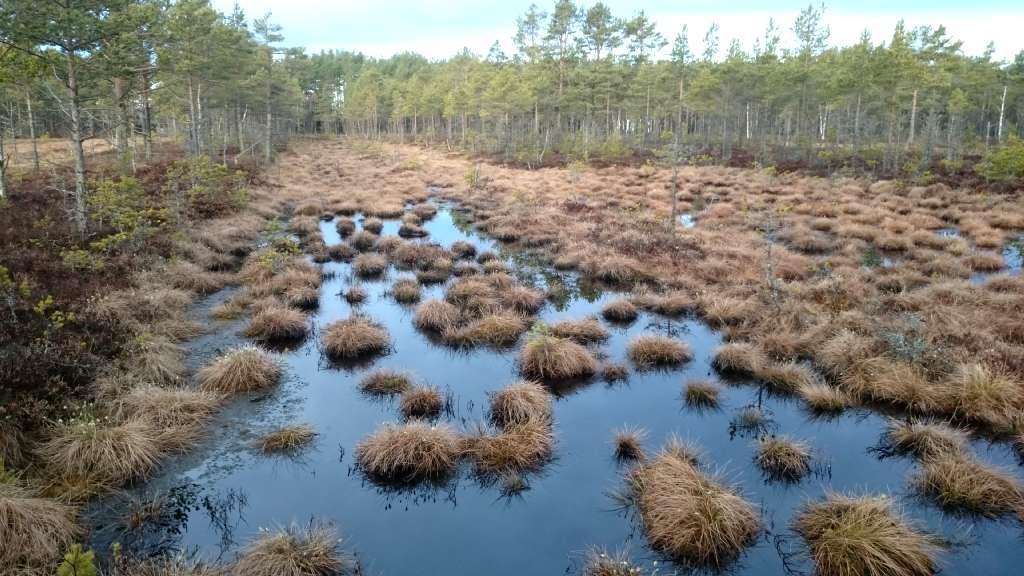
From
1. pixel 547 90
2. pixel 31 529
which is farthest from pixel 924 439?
pixel 547 90

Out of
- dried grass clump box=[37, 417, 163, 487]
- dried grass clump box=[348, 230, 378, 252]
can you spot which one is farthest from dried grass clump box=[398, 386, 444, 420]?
dried grass clump box=[348, 230, 378, 252]

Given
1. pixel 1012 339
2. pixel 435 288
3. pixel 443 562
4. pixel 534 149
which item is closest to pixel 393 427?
pixel 443 562

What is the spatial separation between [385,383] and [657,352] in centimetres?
605

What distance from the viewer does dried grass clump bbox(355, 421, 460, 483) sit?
8570 millimetres

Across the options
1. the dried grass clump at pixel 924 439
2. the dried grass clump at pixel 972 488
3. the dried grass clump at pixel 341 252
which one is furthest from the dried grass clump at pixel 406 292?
the dried grass clump at pixel 972 488

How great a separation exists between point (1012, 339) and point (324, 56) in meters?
132

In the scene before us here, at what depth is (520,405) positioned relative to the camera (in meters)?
10.1

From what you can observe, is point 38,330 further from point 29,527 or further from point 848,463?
point 848,463

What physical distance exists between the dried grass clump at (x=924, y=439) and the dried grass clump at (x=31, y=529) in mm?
11751

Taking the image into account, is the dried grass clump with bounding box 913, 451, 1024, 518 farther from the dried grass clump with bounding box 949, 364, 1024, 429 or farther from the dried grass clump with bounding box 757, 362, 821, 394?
the dried grass clump with bounding box 757, 362, 821, 394

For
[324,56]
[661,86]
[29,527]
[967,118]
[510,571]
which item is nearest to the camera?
[29,527]

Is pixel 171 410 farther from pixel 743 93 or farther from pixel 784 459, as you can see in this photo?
pixel 743 93

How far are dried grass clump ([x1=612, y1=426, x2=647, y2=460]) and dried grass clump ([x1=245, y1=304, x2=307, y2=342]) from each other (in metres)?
8.57

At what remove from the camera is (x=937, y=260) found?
17766 millimetres
